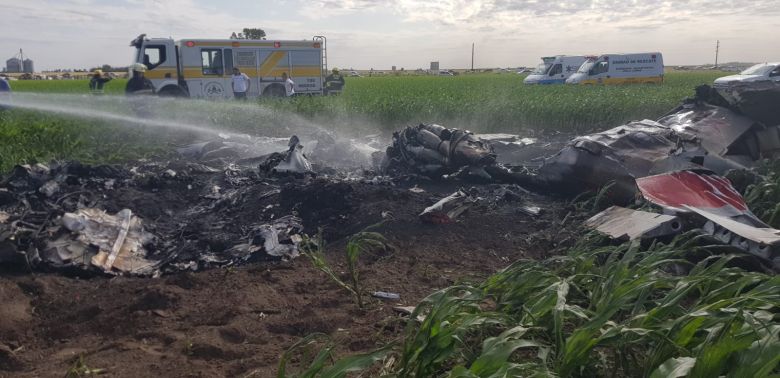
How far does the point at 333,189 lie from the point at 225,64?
60.5 feet

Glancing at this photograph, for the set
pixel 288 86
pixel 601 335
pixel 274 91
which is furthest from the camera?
pixel 274 91

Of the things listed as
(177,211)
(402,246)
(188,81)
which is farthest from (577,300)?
(188,81)

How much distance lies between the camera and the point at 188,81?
22.5 meters

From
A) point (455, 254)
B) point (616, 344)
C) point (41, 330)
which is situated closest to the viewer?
point (616, 344)

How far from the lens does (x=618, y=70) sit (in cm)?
3105

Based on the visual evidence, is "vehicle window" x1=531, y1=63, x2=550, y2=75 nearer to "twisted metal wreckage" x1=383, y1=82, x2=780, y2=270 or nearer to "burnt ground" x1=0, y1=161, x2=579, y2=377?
"twisted metal wreckage" x1=383, y1=82, x2=780, y2=270

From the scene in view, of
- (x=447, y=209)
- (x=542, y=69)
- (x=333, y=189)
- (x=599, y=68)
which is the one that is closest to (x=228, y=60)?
(x=333, y=189)

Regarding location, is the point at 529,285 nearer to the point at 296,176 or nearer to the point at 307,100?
the point at 296,176

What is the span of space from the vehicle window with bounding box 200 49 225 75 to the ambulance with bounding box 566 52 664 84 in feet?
59.2

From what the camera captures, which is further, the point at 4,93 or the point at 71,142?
the point at 4,93

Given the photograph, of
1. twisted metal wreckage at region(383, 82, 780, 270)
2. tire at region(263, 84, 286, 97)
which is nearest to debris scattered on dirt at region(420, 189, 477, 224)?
twisted metal wreckage at region(383, 82, 780, 270)

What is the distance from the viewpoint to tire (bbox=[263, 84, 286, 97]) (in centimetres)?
2475

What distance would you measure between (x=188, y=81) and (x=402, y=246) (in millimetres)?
19493

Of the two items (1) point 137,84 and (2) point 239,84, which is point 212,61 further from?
(1) point 137,84
